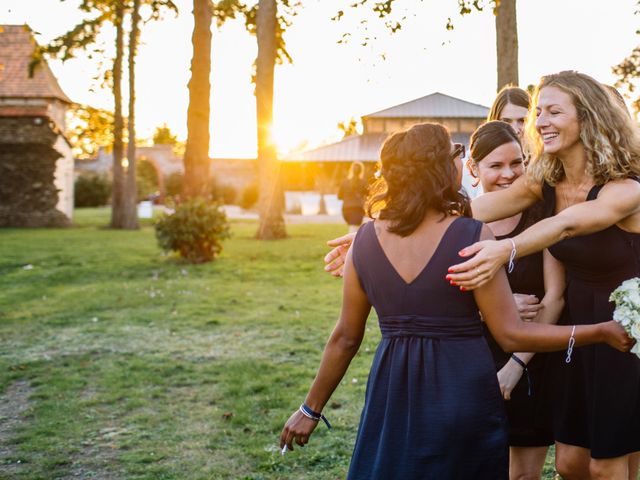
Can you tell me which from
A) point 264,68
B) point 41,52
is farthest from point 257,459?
point 41,52

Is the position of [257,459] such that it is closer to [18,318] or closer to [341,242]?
[341,242]

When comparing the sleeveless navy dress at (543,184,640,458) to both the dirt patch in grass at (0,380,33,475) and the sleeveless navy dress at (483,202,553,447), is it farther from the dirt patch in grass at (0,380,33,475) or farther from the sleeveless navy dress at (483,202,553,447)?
the dirt patch in grass at (0,380,33,475)

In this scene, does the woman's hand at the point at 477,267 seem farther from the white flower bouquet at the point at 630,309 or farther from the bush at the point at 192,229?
the bush at the point at 192,229

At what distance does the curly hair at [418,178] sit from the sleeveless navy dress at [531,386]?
102 cm

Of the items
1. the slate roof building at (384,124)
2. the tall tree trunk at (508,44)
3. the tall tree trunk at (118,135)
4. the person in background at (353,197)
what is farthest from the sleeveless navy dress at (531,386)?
the slate roof building at (384,124)

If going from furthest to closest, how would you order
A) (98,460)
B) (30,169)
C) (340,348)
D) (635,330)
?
(30,169), (98,460), (340,348), (635,330)

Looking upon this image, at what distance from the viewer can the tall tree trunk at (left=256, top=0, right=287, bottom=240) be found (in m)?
21.8

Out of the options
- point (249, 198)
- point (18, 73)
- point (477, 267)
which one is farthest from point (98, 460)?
point (249, 198)

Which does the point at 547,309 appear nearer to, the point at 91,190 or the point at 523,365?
the point at 523,365

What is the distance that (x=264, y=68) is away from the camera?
2230 cm

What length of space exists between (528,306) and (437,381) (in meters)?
0.97

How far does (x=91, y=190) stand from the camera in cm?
5128

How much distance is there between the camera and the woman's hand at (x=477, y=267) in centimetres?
260

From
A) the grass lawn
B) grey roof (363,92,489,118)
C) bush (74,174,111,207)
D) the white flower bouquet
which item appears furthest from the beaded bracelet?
bush (74,174,111,207)
